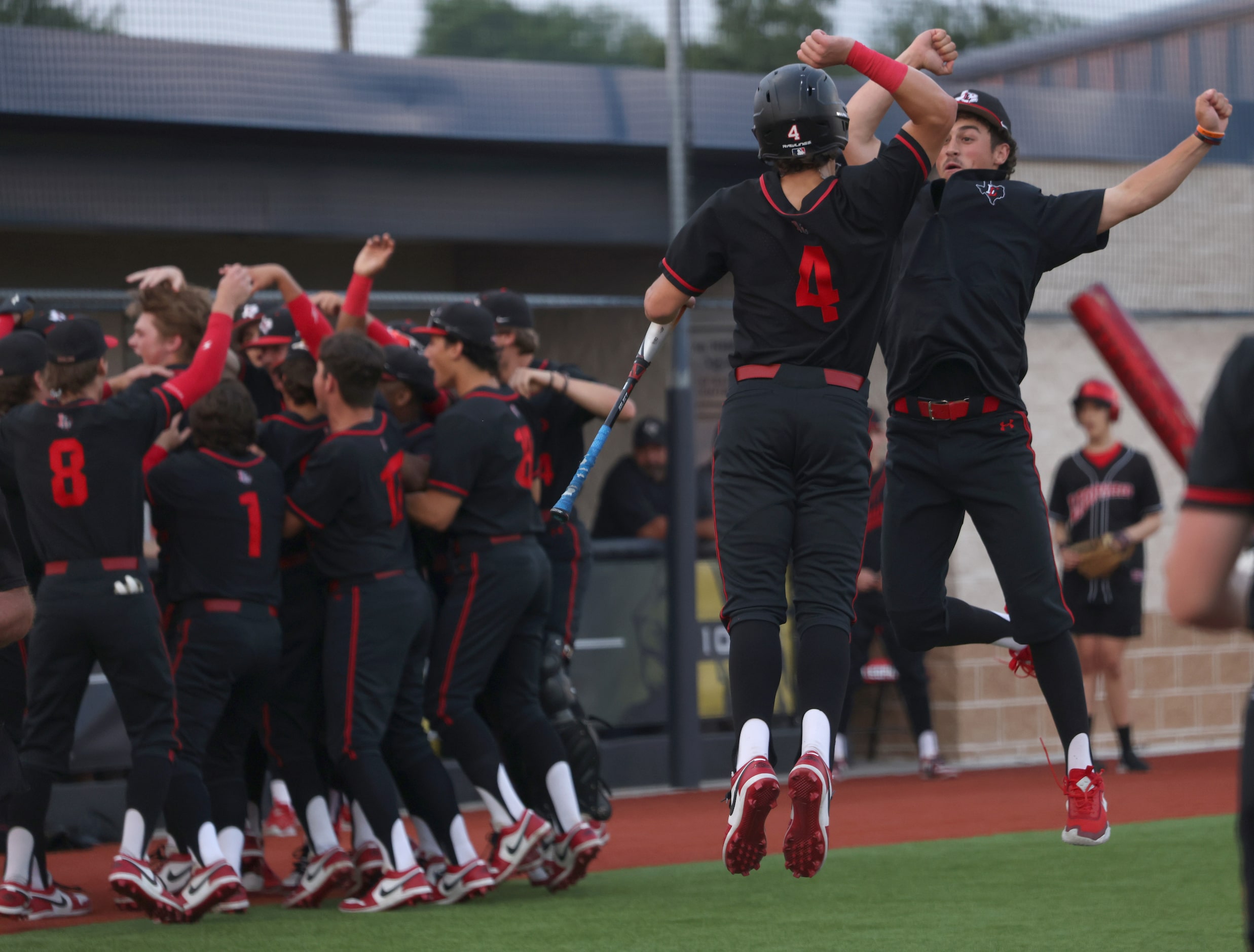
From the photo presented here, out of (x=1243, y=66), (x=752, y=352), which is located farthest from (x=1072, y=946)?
(x=1243, y=66)

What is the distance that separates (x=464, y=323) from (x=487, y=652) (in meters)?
1.37

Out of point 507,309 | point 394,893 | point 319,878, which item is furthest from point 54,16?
point 394,893

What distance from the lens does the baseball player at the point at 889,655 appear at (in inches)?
430

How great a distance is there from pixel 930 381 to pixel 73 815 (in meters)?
5.75

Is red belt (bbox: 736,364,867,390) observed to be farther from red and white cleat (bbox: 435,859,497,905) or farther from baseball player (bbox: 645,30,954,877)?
red and white cleat (bbox: 435,859,497,905)

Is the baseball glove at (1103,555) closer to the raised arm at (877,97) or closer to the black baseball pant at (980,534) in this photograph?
the black baseball pant at (980,534)

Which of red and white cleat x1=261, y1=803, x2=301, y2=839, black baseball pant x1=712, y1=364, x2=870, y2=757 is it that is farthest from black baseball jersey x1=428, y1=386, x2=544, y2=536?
red and white cleat x1=261, y1=803, x2=301, y2=839

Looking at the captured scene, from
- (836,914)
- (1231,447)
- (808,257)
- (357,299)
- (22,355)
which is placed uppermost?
(357,299)

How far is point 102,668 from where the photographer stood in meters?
6.23

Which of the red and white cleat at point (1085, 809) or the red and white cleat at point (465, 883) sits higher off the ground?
the red and white cleat at point (1085, 809)

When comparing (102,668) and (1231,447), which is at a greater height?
(1231,447)

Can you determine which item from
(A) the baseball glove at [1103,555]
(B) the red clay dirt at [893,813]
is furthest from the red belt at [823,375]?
(A) the baseball glove at [1103,555]

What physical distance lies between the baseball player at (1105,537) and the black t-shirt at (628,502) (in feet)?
8.87

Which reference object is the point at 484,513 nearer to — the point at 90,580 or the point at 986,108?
the point at 90,580
